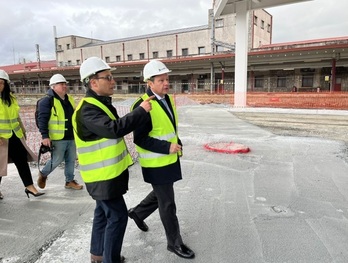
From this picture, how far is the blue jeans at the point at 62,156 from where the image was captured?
424 centimetres

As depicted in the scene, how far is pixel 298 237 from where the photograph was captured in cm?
299

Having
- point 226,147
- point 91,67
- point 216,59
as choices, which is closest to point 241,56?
point 216,59

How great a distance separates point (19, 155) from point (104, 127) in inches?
106

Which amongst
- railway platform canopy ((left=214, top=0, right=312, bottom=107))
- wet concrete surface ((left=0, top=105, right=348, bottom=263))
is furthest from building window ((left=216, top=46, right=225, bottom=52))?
wet concrete surface ((left=0, top=105, right=348, bottom=263))

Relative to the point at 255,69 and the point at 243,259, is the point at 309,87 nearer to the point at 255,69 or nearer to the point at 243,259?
the point at 255,69

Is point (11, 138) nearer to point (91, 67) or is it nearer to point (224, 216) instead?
point (91, 67)

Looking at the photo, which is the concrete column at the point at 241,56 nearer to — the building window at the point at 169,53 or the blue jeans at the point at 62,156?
the blue jeans at the point at 62,156

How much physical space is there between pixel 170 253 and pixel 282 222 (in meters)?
1.42

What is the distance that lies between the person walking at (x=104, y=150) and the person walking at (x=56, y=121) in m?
2.00

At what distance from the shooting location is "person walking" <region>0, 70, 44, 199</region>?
394 centimetres

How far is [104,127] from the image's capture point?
6.86 ft

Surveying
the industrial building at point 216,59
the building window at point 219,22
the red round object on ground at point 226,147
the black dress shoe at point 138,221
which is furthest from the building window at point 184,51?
the black dress shoe at point 138,221

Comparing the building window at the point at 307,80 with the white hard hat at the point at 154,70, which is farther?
the building window at the point at 307,80

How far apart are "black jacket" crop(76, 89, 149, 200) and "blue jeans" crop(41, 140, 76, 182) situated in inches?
86.2
